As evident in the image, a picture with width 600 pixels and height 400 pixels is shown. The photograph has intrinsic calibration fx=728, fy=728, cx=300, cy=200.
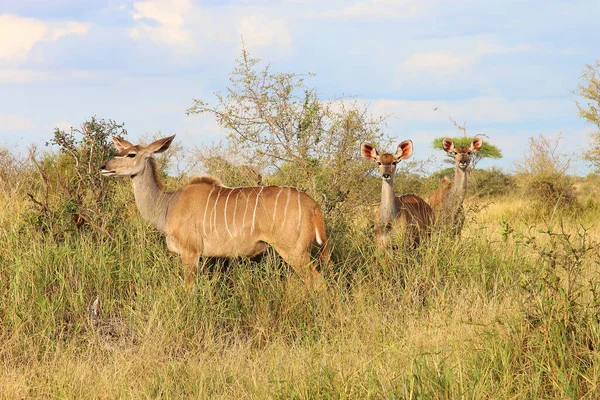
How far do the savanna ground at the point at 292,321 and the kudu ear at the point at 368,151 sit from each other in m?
0.79

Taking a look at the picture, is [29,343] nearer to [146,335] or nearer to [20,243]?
[146,335]

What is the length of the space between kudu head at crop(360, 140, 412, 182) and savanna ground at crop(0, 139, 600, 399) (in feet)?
2.20

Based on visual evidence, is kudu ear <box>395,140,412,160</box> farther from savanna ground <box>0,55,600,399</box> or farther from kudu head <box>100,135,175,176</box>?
kudu head <box>100,135,175,176</box>

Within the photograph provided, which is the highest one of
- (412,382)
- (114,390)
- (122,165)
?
(122,165)

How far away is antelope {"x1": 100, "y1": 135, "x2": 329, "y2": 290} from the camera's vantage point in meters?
5.56

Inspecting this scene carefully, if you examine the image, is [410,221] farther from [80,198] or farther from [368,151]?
[80,198]

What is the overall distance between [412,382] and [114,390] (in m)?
1.49

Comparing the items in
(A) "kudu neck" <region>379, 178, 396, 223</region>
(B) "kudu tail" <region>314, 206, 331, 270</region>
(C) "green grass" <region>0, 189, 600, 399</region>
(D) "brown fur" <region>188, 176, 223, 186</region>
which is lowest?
(C) "green grass" <region>0, 189, 600, 399</region>

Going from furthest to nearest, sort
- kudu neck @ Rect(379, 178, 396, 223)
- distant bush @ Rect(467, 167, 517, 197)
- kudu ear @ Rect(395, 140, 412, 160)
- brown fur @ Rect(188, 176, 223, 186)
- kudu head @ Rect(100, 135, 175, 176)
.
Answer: distant bush @ Rect(467, 167, 517, 197) < kudu ear @ Rect(395, 140, 412, 160) < kudu neck @ Rect(379, 178, 396, 223) < brown fur @ Rect(188, 176, 223, 186) < kudu head @ Rect(100, 135, 175, 176)

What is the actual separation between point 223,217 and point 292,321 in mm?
1238

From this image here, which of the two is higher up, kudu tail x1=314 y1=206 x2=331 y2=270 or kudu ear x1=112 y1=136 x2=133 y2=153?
kudu ear x1=112 y1=136 x2=133 y2=153

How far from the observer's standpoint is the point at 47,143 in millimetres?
7250

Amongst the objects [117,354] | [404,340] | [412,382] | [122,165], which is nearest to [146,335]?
[117,354]

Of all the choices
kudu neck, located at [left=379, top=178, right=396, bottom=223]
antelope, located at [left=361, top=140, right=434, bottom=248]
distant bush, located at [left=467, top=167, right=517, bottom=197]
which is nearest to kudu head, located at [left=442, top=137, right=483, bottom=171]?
antelope, located at [left=361, top=140, right=434, bottom=248]
